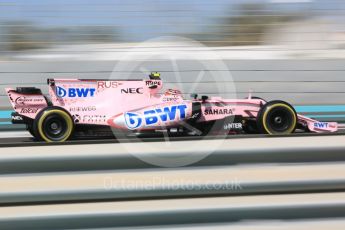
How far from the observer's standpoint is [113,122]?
6230 mm

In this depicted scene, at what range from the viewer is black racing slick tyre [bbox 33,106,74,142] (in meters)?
5.99

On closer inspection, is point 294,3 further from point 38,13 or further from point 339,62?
point 38,13

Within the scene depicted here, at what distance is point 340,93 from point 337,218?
7.86 m

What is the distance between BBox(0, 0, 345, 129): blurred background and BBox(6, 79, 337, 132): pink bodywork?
8.67 feet

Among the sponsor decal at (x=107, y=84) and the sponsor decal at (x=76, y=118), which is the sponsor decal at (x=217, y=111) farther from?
the sponsor decal at (x=76, y=118)

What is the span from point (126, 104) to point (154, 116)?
516 millimetres


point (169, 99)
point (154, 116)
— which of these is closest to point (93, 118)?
point (154, 116)

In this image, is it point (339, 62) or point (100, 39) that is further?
point (339, 62)

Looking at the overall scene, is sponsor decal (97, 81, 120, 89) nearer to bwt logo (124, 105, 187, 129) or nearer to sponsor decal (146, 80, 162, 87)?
sponsor decal (146, 80, 162, 87)

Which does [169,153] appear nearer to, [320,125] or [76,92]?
[76,92]

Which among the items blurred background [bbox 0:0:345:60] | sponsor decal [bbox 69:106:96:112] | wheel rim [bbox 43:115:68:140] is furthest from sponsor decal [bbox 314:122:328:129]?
blurred background [bbox 0:0:345:60]

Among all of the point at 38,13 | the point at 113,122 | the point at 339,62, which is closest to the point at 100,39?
the point at 38,13

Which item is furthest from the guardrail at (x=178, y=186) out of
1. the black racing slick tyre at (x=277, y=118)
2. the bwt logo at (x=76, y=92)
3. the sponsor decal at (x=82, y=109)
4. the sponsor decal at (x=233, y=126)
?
the bwt logo at (x=76, y=92)

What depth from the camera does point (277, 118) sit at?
20.1 ft
